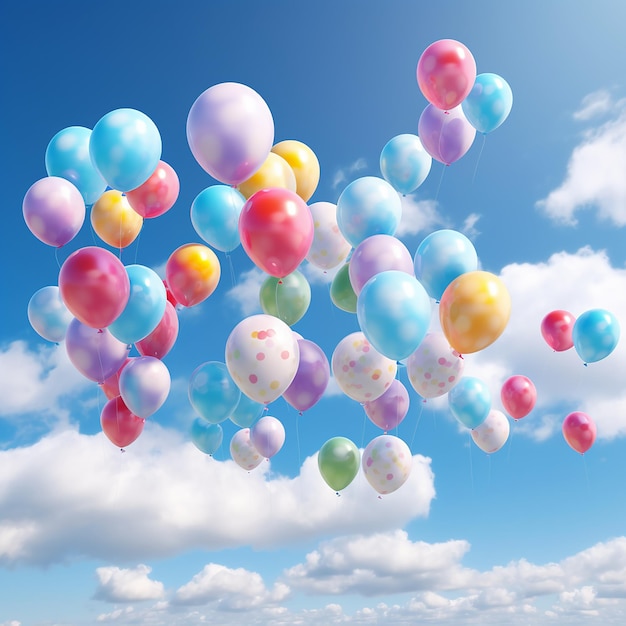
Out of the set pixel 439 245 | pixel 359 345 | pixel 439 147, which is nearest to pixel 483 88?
pixel 439 147

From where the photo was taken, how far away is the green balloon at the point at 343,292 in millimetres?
8688

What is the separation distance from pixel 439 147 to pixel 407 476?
4644 millimetres

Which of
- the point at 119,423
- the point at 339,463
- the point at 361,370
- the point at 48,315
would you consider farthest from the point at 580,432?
the point at 48,315

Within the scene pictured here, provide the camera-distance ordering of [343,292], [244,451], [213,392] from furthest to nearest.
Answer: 1. [244,451]
2. [343,292]
3. [213,392]

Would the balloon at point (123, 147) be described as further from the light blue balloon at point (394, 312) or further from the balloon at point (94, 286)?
the light blue balloon at point (394, 312)

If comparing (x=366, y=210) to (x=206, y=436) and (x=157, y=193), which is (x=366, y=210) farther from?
(x=206, y=436)

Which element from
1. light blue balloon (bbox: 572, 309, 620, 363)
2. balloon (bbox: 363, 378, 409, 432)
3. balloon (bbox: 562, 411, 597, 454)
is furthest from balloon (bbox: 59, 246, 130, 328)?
balloon (bbox: 562, 411, 597, 454)

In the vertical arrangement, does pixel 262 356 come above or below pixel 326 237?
below

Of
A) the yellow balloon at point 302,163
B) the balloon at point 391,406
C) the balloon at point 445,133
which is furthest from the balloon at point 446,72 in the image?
the balloon at point 391,406

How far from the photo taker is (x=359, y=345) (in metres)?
8.02

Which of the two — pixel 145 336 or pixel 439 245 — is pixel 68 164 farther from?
pixel 439 245

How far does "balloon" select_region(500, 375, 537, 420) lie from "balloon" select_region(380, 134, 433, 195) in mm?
3583

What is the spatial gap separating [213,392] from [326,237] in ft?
8.38

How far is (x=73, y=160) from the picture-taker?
7844 millimetres
